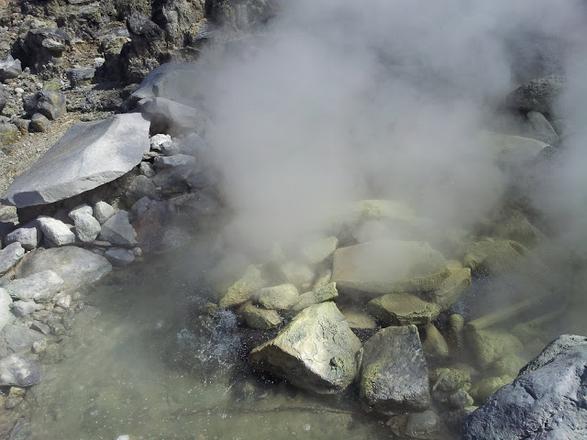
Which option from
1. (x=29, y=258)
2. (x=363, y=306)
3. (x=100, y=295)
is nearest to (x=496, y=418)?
(x=363, y=306)

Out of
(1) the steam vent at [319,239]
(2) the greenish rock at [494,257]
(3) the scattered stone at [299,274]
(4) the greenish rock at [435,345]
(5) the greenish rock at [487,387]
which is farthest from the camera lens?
(3) the scattered stone at [299,274]

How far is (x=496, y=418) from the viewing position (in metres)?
1.79

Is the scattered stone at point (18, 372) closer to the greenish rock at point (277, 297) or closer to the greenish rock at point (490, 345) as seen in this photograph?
the greenish rock at point (277, 297)

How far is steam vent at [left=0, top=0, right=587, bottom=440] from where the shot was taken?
2455 mm

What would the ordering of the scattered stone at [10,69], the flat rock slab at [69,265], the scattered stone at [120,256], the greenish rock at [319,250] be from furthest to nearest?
the scattered stone at [10,69] < the scattered stone at [120,256] < the flat rock slab at [69,265] < the greenish rock at [319,250]

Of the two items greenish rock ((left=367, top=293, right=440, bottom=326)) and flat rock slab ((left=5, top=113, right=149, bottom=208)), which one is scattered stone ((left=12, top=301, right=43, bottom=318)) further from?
greenish rock ((left=367, top=293, right=440, bottom=326))

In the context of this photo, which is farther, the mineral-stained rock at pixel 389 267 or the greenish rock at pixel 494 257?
the greenish rock at pixel 494 257

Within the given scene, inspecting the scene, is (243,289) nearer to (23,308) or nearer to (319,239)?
(319,239)

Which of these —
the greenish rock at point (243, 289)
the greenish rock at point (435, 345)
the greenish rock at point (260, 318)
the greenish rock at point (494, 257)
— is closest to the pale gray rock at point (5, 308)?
the greenish rock at point (243, 289)

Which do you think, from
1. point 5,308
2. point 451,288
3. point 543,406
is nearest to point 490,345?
point 451,288

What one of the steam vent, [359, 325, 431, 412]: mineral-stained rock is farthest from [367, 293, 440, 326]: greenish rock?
[359, 325, 431, 412]: mineral-stained rock

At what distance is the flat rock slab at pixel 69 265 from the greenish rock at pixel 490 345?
97.4 inches

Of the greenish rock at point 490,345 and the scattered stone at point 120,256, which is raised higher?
the greenish rock at point 490,345

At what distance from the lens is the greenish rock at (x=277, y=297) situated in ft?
9.66
